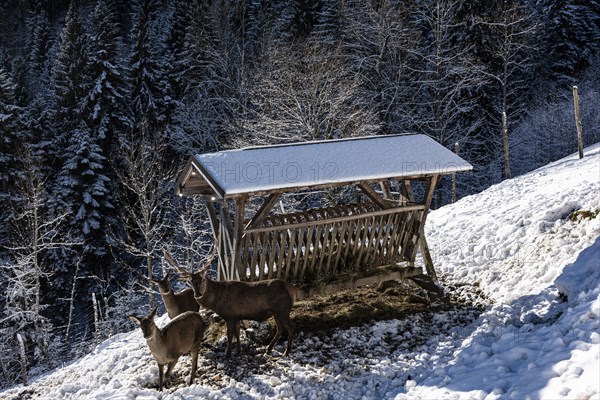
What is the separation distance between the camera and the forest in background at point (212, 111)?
21.2 m

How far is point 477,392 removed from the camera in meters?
5.48

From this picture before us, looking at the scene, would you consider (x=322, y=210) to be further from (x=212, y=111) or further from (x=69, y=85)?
(x=69, y=85)

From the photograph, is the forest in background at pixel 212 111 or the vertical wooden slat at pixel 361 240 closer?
the vertical wooden slat at pixel 361 240

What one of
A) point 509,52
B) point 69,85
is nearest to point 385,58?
point 509,52

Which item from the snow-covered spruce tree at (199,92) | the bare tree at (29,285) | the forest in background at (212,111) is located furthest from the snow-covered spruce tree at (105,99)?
the bare tree at (29,285)

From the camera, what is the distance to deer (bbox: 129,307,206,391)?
676cm

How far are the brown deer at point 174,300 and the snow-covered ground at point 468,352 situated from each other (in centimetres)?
87

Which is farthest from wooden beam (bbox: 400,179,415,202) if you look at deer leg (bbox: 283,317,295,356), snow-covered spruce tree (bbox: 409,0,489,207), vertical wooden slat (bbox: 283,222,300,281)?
snow-covered spruce tree (bbox: 409,0,489,207)

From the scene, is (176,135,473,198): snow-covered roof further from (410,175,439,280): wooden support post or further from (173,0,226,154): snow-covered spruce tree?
(173,0,226,154): snow-covered spruce tree

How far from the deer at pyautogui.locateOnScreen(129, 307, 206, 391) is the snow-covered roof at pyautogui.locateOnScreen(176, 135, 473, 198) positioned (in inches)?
77.8

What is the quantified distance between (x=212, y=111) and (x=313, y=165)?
23785mm

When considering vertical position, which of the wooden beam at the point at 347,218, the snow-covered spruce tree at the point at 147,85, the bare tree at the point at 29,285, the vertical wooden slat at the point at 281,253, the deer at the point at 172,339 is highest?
the snow-covered spruce tree at the point at 147,85

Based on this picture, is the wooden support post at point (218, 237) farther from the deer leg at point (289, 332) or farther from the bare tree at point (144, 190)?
the bare tree at point (144, 190)

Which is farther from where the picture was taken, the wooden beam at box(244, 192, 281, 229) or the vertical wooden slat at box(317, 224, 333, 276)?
the vertical wooden slat at box(317, 224, 333, 276)
